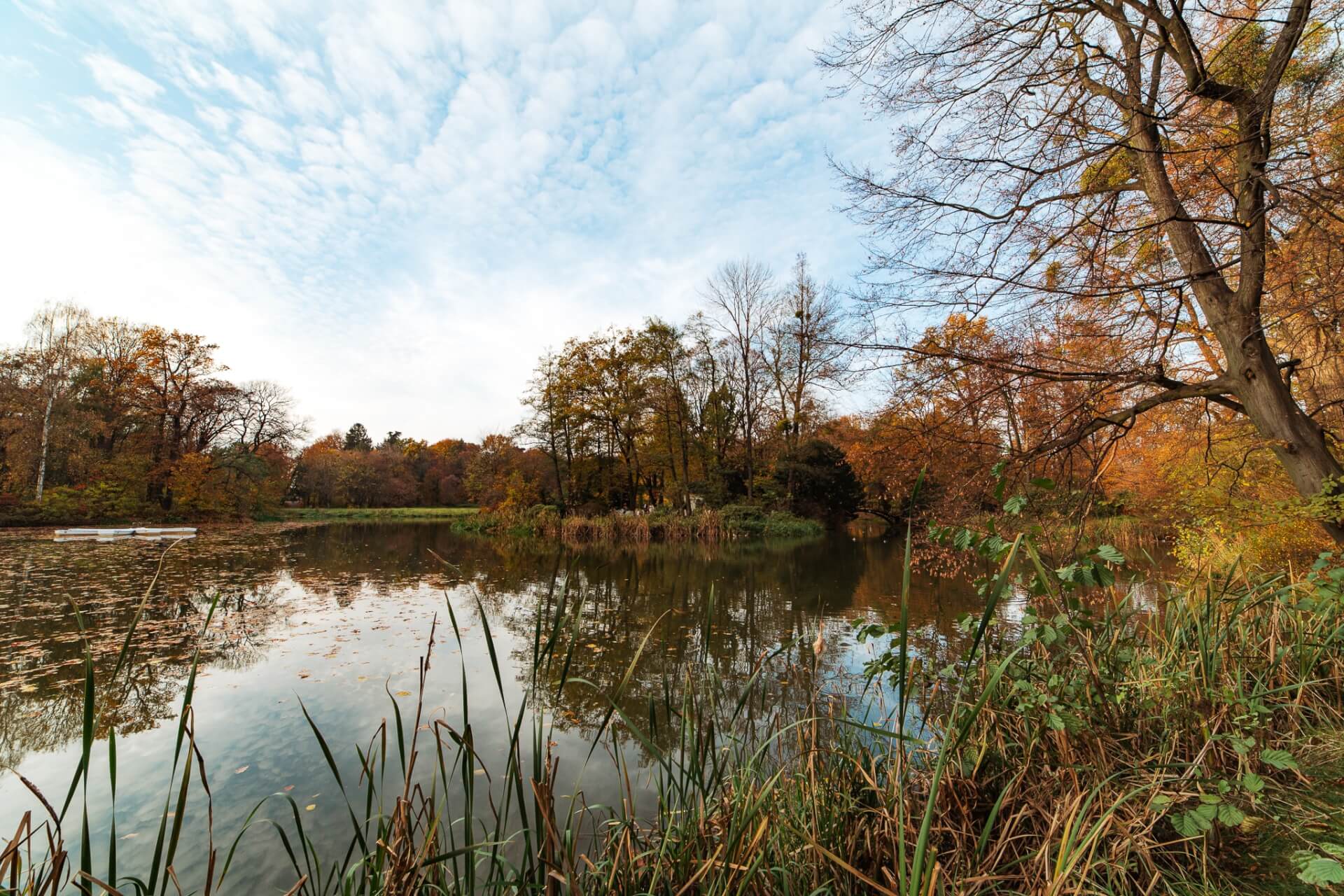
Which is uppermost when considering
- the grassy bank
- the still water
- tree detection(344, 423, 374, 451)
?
tree detection(344, 423, 374, 451)

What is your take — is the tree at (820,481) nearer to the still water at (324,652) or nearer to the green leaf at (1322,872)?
the still water at (324,652)

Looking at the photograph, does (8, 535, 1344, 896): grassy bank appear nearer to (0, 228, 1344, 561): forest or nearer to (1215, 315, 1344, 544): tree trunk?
(1215, 315, 1344, 544): tree trunk

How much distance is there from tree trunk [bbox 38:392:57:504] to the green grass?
35.6 feet

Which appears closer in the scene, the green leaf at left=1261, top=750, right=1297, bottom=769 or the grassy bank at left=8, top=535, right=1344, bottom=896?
the grassy bank at left=8, top=535, right=1344, bottom=896

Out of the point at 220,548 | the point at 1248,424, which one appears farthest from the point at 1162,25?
the point at 220,548

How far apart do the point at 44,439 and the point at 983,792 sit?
28.6 metres

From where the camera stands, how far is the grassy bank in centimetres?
152

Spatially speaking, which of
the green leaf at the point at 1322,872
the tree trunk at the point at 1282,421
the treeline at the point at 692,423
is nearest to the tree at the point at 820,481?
the treeline at the point at 692,423

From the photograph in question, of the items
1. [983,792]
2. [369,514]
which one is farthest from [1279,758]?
[369,514]

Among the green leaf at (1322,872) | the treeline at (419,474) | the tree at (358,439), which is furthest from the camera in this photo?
the tree at (358,439)

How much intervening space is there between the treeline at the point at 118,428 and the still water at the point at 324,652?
8853mm

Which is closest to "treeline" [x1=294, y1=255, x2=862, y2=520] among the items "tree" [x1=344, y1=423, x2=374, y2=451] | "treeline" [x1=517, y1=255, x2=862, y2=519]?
"treeline" [x1=517, y1=255, x2=862, y2=519]

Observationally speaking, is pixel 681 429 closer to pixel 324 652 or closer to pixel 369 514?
pixel 324 652

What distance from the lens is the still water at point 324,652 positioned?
11.1 feet
